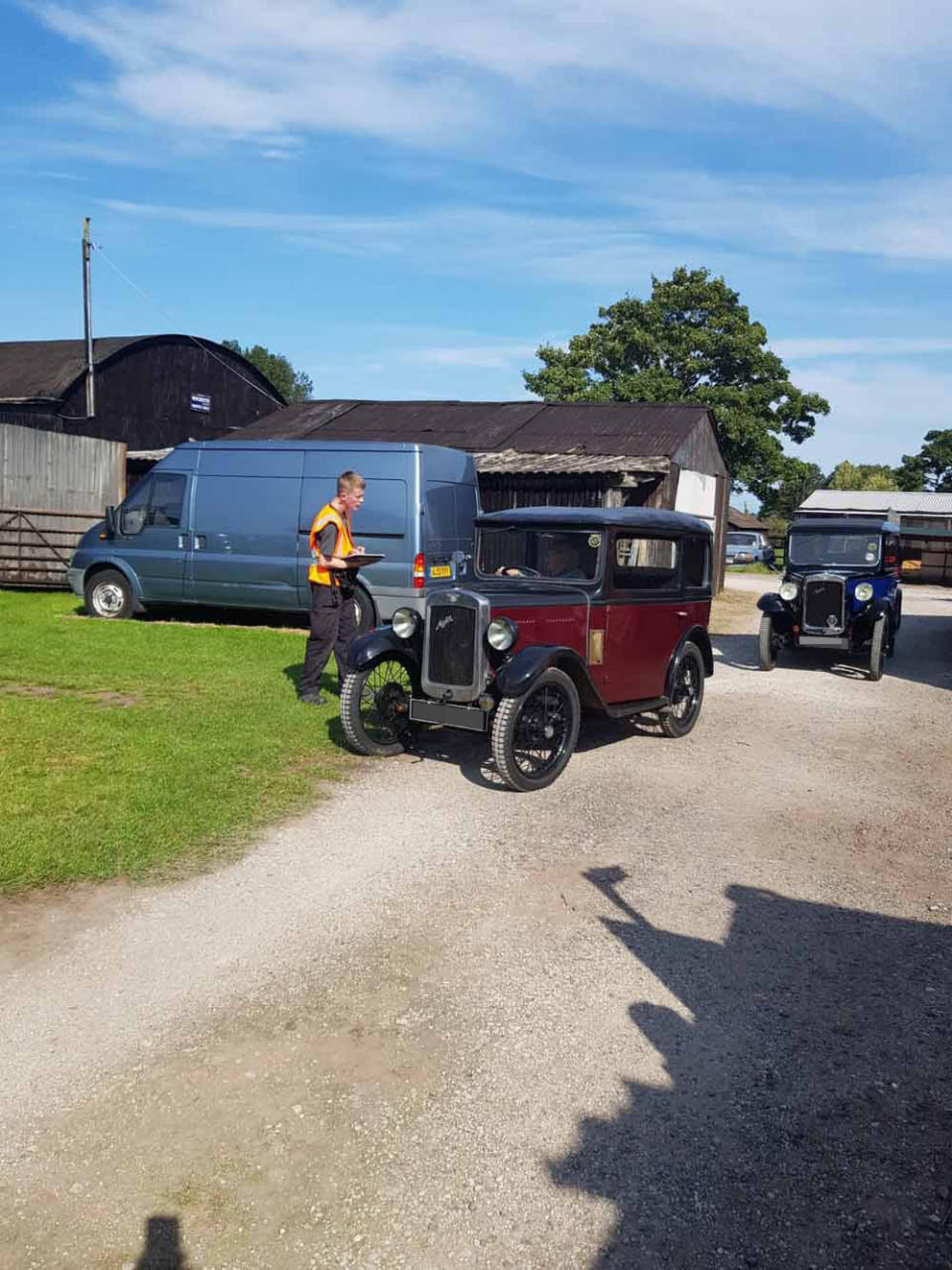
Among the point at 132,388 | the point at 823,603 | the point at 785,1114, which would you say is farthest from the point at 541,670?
the point at 132,388

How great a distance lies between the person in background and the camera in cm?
864

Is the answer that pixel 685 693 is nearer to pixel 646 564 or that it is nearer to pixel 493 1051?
pixel 646 564

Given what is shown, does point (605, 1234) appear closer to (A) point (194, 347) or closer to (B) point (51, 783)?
(B) point (51, 783)

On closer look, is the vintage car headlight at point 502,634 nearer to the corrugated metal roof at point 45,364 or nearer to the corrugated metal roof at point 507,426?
the corrugated metal roof at point 507,426

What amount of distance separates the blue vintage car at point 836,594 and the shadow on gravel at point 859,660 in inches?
13.5

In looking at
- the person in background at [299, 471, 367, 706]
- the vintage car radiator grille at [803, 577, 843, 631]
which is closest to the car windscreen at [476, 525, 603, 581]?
the person in background at [299, 471, 367, 706]

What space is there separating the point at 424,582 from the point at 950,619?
580 inches

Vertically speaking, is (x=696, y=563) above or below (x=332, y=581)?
above

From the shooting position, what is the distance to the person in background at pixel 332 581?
8.64m

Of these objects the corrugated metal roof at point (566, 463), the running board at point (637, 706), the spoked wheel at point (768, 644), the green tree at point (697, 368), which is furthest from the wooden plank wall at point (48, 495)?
the green tree at point (697, 368)

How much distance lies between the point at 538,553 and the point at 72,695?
175 inches

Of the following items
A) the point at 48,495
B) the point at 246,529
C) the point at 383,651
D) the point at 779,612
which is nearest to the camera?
the point at 383,651

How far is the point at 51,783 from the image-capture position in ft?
20.6

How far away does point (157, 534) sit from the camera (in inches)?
551
